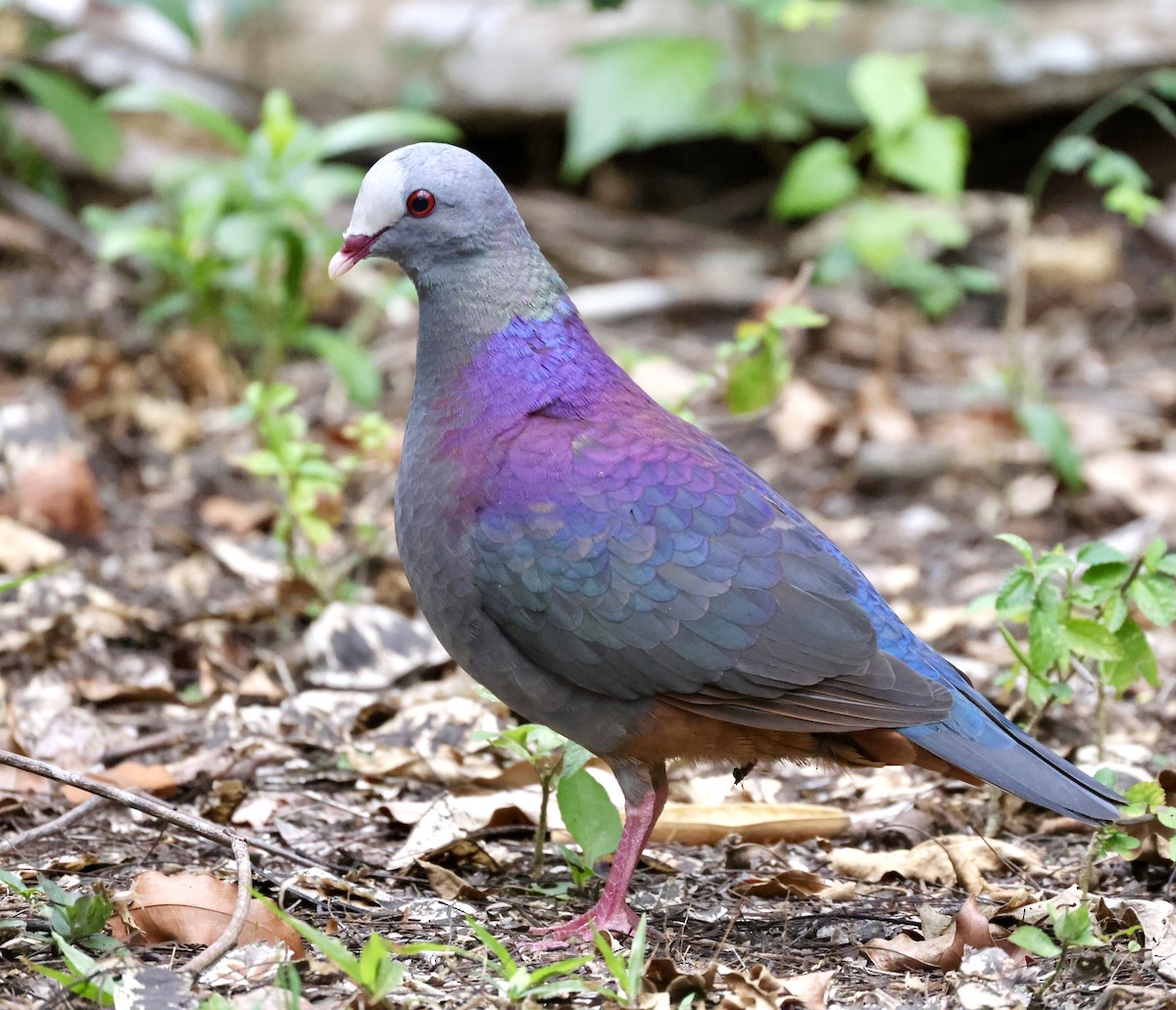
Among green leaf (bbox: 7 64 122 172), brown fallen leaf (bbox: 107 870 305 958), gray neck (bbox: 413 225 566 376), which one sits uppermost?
green leaf (bbox: 7 64 122 172)

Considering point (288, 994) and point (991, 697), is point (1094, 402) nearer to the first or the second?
point (991, 697)

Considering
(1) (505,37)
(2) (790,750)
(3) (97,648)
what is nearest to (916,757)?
(2) (790,750)

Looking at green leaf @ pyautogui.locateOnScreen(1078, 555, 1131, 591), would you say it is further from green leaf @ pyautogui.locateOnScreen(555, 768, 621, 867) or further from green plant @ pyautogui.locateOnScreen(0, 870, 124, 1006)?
green plant @ pyautogui.locateOnScreen(0, 870, 124, 1006)

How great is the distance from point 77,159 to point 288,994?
6341 mm

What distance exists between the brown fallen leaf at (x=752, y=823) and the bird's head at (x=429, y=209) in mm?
1491

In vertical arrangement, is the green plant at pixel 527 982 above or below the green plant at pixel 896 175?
below

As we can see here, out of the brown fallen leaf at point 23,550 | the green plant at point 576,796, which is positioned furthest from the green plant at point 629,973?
the brown fallen leaf at point 23,550

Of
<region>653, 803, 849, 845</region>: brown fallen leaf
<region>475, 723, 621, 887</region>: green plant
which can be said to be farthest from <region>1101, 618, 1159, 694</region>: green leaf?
<region>475, 723, 621, 887</region>: green plant

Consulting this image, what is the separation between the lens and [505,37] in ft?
26.2

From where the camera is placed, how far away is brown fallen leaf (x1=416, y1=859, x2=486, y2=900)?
3283 millimetres

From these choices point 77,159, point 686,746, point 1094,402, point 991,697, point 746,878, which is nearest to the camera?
point 686,746

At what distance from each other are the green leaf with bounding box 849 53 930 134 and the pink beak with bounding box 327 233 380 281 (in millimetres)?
4117

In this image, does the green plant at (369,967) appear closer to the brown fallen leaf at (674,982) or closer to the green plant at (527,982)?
the green plant at (527,982)

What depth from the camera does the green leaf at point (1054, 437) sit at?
5.67 metres
